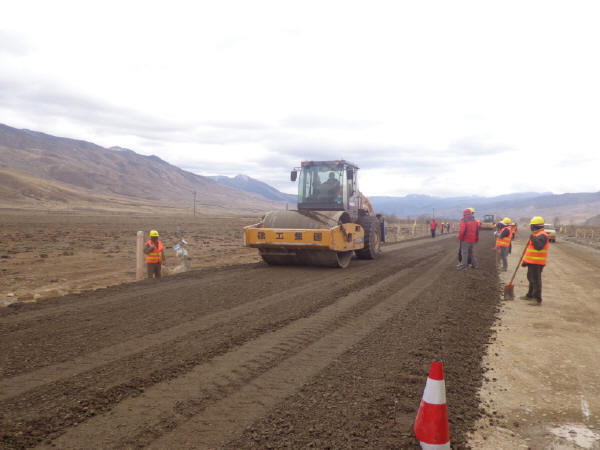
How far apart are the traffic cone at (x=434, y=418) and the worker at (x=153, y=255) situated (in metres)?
8.03

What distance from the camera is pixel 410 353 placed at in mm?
5141

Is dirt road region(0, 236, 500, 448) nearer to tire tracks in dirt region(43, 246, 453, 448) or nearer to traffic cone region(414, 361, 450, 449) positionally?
tire tracks in dirt region(43, 246, 453, 448)

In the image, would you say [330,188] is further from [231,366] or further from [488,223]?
[488,223]

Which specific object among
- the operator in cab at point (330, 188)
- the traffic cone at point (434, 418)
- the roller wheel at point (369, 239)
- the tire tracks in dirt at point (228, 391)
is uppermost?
the operator in cab at point (330, 188)

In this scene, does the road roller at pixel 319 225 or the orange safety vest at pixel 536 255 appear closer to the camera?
the orange safety vest at pixel 536 255

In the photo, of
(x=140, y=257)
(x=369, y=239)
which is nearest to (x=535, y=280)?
(x=369, y=239)

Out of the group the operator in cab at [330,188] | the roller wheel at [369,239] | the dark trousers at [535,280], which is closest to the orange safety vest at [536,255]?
the dark trousers at [535,280]

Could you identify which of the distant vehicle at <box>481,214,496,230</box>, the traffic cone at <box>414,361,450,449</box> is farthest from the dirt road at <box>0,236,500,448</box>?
the distant vehicle at <box>481,214,496,230</box>

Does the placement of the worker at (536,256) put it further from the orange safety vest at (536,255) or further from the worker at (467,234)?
the worker at (467,234)

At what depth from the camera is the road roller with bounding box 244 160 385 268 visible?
11.5 metres

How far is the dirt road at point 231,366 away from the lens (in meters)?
3.32

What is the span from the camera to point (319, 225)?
11.6 metres

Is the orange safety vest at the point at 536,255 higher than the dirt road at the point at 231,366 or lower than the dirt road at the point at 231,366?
higher

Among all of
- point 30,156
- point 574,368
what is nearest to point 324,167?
point 574,368
